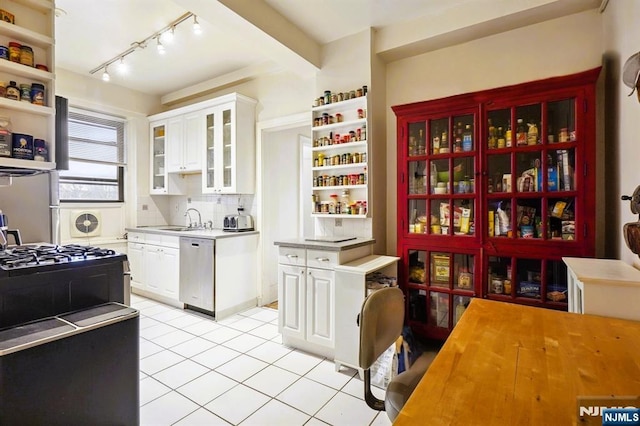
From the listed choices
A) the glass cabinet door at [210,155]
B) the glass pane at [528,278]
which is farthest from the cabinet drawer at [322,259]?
the glass cabinet door at [210,155]

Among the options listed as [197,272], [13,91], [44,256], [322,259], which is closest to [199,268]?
[197,272]

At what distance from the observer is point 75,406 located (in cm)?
144

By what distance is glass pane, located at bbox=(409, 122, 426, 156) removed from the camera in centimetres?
267

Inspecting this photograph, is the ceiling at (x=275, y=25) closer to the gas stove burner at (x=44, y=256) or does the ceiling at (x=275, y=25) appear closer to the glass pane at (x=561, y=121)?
the glass pane at (x=561, y=121)

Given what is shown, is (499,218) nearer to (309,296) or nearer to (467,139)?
(467,139)

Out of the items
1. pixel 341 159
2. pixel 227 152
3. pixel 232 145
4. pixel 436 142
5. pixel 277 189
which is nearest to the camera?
pixel 436 142

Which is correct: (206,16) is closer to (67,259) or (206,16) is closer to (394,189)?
(67,259)

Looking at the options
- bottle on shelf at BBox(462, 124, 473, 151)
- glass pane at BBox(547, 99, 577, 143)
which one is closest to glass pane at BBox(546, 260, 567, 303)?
glass pane at BBox(547, 99, 577, 143)

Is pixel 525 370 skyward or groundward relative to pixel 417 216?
groundward

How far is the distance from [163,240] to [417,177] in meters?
3.12

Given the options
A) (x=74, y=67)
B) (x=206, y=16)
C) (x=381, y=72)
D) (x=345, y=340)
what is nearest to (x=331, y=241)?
(x=345, y=340)

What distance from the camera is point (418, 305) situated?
2.68 metres

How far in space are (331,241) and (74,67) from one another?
152 inches

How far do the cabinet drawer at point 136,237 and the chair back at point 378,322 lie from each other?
12.3 feet
